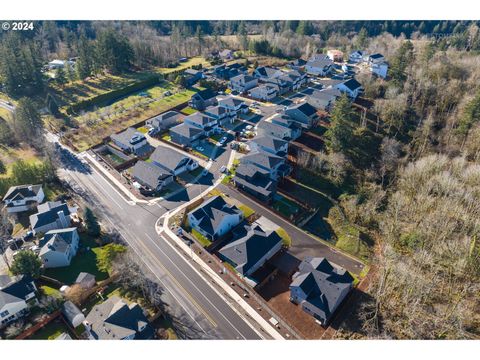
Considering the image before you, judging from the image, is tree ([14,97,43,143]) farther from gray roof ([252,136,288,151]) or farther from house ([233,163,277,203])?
gray roof ([252,136,288,151])

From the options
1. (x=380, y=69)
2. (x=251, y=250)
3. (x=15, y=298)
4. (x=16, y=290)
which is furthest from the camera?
A: (x=380, y=69)

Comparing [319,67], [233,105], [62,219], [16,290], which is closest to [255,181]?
[233,105]

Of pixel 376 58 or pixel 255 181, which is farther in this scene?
pixel 376 58

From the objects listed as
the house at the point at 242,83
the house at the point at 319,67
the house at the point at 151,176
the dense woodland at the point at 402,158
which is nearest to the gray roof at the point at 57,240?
the house at the point at 151,176

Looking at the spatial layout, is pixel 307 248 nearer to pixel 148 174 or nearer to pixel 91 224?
pixel 148 174

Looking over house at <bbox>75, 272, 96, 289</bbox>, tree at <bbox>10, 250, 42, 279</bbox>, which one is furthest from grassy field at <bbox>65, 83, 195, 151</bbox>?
house at <bbox>75, 272, 96, 289</bbox>
